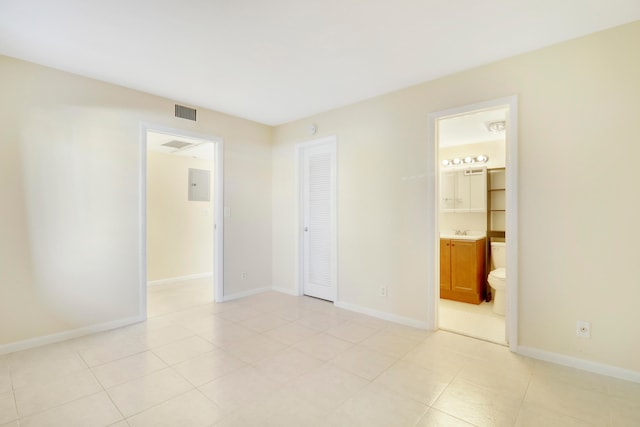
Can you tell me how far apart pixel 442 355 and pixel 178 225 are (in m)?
4.78

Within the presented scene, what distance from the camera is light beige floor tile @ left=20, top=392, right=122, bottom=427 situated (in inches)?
67.1

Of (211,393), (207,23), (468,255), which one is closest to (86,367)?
(211,393)

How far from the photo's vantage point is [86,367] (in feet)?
7.64

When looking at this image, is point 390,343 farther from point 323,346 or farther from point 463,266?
point 463,266

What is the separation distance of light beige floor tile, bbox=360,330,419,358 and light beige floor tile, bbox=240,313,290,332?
984mm

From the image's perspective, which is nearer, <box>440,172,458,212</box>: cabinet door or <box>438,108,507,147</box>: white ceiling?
<box>438,108,507,147</box>: white ceiling

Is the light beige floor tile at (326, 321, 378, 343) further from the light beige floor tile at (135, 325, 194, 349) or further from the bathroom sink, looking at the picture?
the bathroom sink

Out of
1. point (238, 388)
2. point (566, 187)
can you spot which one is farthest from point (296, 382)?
point (566, 187)

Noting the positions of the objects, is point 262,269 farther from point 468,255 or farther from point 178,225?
point 468,255

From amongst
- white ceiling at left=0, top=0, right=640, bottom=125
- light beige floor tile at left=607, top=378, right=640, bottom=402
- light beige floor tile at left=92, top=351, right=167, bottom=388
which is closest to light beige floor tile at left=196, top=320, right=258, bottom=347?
light beige floor tile at left=92, top=351, right=167, bottom=388

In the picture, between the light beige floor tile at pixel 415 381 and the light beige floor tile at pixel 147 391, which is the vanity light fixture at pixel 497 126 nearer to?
the light beige floor tile at pixel 415 381

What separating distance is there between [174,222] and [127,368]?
136 inches

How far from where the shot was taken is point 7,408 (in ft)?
6.02

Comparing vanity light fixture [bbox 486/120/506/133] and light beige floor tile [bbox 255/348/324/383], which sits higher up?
vanity light fixture [bbox 486/120/506/133]
